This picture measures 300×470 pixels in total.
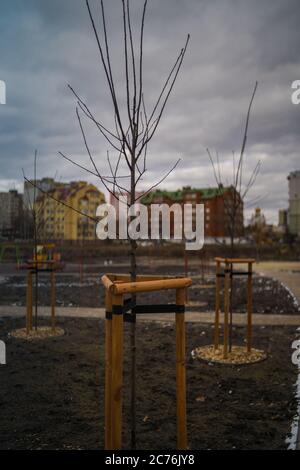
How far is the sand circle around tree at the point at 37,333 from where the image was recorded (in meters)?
7.59

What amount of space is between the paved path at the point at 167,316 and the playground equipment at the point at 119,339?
6291mm

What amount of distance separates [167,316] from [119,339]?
7.43 metres

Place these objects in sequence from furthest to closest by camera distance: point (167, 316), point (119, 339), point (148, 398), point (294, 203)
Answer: point (294, 203)
point (167, 316)
point (148, 398)
point (119, 339)

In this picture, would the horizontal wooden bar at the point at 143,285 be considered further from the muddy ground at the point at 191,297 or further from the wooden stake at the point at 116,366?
the muddy ground at the point at 191,297

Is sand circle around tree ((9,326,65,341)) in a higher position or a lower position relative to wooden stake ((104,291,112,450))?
lower

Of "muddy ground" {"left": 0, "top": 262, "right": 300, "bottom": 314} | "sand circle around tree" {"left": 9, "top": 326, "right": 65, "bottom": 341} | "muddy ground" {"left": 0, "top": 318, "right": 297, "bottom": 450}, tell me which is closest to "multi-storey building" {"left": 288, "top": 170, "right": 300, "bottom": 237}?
"muddy ground" {"left": 0, "top": 262, "right": 300, "bottom": 314}

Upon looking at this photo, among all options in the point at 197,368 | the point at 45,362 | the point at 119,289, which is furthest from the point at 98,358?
the point at 119,289

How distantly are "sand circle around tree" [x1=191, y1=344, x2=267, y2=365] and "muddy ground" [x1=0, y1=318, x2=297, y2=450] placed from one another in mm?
154

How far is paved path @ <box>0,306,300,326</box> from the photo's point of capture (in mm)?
9250

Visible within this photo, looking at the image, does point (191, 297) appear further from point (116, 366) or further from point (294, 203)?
point (294, 203)

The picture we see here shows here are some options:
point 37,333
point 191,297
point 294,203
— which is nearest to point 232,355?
point 37,333

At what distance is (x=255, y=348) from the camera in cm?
697

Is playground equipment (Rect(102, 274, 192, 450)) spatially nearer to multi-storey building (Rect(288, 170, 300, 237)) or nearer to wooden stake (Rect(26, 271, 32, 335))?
wooden stake (Rect(26, 271, 32, 335))

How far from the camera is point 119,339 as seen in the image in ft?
8.69
